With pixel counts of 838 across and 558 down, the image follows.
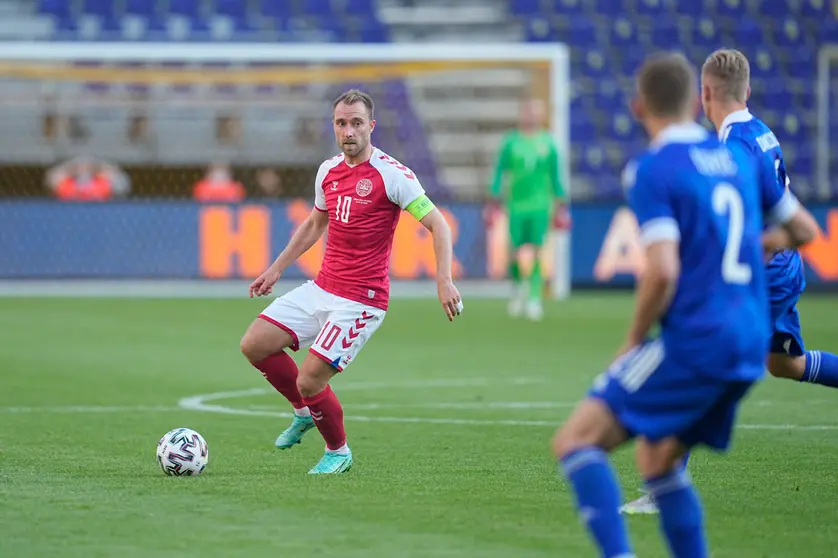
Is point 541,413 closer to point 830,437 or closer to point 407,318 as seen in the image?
point 830,437

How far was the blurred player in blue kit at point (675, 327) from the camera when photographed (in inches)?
167

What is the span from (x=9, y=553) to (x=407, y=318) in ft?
40.7

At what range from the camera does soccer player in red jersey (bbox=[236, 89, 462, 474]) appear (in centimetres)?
698

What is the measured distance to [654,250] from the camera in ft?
13.6

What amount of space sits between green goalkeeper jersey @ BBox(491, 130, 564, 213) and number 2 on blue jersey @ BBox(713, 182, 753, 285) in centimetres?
1321

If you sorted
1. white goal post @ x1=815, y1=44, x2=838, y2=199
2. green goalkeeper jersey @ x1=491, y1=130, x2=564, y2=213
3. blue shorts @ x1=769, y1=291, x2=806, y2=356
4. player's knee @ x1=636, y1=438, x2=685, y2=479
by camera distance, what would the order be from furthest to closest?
1. white goal post @ x1=815, y1=44, x2=838, y2=199
2. green goalkeeper jersey @ x1=491, y1=130, x2=564, y2=213
3. blue shorts @ x1=769, y1=291, x2=806, y2=356
4. player's knee @ x1=636, y1=438, x2=685, y2=479

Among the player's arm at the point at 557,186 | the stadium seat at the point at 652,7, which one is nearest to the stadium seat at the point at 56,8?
the stadium seat at the point at 652,7

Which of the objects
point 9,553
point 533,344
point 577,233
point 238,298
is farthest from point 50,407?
point 577,233

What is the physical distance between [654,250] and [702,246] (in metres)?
0.22

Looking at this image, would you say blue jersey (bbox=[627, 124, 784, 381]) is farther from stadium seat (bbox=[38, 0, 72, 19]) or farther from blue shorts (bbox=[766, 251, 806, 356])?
stadium seat (bbox=[38, 0, 72, 19])

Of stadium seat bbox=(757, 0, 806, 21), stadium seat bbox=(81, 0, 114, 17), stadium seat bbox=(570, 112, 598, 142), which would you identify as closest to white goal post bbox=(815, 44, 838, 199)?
stadium seat bbox=(757, 0, 806, 21)

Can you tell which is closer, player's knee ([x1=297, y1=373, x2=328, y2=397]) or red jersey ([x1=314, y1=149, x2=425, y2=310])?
player's knee ([x1=297, y1=373, x2=328, y2=397])

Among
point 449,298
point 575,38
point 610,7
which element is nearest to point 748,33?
point 610,7

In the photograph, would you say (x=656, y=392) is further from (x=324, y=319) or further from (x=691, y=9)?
(x=691, y=9)
